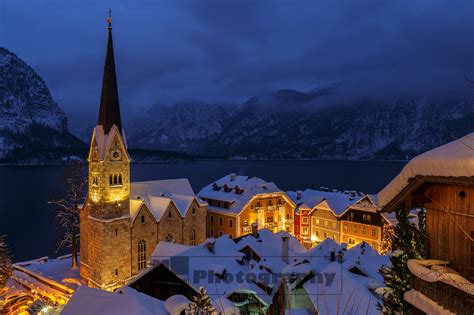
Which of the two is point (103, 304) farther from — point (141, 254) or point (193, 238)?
point (193, 238)

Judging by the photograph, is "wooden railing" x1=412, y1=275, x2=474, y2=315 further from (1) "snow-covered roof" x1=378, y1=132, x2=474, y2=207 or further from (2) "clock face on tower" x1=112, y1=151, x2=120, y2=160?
(2) "clock face on tower" x1=112, y1=151, x2=120, y2=160

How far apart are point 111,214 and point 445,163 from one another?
3552cm

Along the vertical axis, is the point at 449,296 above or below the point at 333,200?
above

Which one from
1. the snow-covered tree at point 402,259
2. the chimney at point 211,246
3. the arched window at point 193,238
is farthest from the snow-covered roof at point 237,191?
the snow-covered tree at point 402,259

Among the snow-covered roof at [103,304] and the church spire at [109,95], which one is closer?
the snow-covered roof at [103,304]

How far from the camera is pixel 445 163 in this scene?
6.32 meters

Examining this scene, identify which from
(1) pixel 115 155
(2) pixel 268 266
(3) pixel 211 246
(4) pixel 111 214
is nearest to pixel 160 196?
(4) pixel 111 214

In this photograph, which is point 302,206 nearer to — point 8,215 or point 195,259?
point 195,259

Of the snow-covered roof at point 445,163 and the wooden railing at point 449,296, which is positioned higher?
the snow-covered roof at point 445,163

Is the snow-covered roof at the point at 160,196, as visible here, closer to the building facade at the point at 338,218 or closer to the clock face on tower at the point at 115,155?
the clock face on tower at the point at 115,155

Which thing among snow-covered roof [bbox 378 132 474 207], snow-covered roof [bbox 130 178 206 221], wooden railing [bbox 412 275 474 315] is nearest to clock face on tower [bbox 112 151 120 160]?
snow-covered roof [bbox 130 178 206 221]

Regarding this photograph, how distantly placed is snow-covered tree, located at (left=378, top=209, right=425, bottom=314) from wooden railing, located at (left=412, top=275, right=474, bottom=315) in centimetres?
145

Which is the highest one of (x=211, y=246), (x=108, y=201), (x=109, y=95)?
(x=109, y=95)

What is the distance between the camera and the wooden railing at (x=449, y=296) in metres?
5.63
